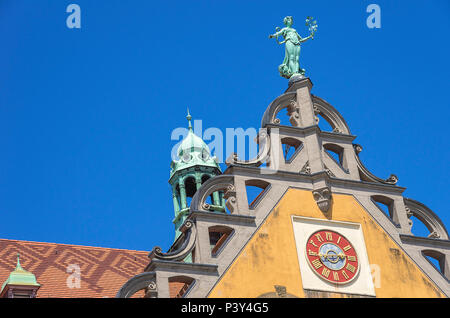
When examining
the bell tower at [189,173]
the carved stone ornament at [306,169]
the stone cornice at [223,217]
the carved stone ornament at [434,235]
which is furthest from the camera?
the bell tower at [189,173]

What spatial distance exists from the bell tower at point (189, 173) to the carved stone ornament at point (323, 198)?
11395 mm

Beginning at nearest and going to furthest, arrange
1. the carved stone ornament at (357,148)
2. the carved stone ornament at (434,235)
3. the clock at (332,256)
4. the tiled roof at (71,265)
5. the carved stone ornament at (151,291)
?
the carved stone ornament at (151,291) < the clock at (332,256) < the carved stone ornament at (434,235) < the carved stone ornament at (357,148) < the tiled roof at (71,265)

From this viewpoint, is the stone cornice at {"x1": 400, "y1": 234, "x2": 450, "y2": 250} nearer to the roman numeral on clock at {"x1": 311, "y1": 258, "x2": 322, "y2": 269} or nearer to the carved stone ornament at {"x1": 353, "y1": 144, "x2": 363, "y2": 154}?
the roman numeral on clock at {"x1": 311, "y1": 258, "x2": 322, "y2": 269}

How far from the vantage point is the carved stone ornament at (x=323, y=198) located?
93.1ft

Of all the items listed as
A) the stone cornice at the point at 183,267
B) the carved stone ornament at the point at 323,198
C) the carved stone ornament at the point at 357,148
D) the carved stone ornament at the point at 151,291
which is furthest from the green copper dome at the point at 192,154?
the carved stone ornament at the point at 151,291

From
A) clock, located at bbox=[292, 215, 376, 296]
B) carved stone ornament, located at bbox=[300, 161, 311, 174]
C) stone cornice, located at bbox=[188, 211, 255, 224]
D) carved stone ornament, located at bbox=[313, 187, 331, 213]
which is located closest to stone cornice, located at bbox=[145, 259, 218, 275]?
stone cornice, located at bbox=[188, 211, 255, 224]

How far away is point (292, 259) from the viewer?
27.1 metres

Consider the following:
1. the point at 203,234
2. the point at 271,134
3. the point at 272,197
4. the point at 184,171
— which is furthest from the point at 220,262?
the point at 184,171

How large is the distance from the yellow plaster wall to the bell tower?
11.5 metres

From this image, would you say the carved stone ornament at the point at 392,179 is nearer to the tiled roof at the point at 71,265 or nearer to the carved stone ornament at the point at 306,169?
the carved stone ornament at the point at 306,169
